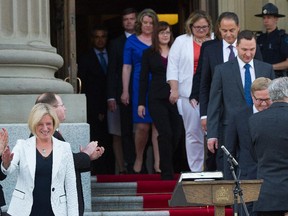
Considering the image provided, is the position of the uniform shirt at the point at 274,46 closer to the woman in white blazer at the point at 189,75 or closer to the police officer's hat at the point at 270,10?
the police officer's hat at the point at 270,10

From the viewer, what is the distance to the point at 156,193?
13.5m

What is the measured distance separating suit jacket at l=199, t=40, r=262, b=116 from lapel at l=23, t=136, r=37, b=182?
3.23 metres

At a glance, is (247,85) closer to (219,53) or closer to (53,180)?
(219,53)

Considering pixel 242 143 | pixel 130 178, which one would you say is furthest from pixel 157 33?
pixel 242 143

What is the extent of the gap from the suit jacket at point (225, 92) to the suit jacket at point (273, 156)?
1645 millimetres

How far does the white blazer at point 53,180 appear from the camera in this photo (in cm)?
926

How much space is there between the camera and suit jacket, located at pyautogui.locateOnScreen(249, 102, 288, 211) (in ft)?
31.6

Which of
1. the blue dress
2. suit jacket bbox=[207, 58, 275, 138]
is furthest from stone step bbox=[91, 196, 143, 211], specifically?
suit jacket bbox=[207, 58, 275, 138]

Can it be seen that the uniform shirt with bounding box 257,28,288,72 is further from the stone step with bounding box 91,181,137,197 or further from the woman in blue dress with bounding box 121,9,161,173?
the stone step with bounding box 91,181,137,197

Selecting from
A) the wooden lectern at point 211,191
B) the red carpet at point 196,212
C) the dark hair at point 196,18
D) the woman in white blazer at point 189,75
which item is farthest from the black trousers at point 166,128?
the wooden lectern at point 211,191

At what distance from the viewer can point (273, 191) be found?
31.7ft

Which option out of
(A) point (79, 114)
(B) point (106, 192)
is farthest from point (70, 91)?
(B) point (106, 192)

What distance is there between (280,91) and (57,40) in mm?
5931

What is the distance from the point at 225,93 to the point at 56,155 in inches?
105
